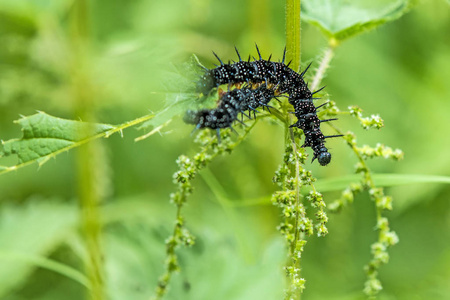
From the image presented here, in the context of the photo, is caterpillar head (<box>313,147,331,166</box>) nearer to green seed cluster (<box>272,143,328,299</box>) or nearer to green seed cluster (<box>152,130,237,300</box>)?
green seed cluster (<box>272,143,328,299</box>)

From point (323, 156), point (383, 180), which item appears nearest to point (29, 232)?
point (383, 180)

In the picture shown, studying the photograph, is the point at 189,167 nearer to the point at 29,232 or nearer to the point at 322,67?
the point at 322,67

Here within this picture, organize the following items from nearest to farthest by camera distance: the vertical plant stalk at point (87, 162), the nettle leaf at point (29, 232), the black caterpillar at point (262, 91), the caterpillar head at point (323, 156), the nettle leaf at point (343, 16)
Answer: the black caterpillar at point (262, 91) → the caterpillar head at point (323, 156) → the nettle leaf at point (343, 16) → the vertical plant stalk at point (87, 162) → the nettle leaf at point (29, 232)

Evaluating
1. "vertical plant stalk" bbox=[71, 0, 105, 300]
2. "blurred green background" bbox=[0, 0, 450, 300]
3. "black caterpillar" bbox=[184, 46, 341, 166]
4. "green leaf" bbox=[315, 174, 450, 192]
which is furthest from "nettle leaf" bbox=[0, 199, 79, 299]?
"black caterpillar" bbox=[184, 46, 341, 166]

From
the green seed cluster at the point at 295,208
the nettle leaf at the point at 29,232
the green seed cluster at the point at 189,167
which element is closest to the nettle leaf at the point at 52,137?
the green seed cluster at the point at 189,167

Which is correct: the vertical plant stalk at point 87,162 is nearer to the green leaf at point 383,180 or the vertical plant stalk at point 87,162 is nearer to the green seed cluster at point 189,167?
the green seed cluster at point 189,167

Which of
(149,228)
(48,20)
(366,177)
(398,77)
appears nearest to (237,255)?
(149,228)
